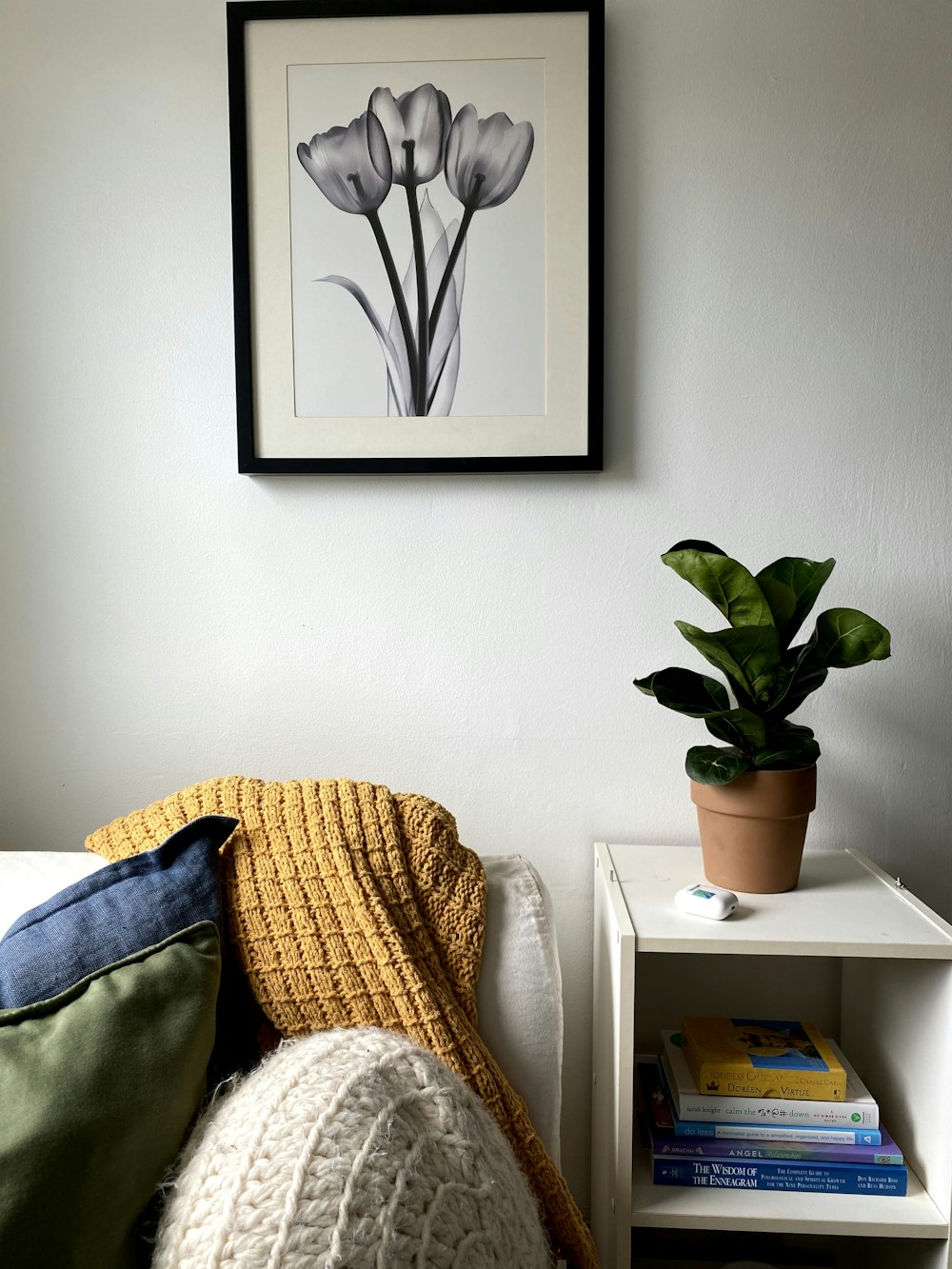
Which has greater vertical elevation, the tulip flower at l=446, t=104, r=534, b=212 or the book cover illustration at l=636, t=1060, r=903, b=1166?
the tulip flower at l=446, t=104, r=534, b=212

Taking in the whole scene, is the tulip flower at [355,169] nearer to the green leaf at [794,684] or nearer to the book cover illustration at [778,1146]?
the green leaf at [794,684]

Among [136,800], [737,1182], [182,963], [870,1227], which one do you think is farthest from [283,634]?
[870,1227]

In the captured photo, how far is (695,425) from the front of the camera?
1.34 metres

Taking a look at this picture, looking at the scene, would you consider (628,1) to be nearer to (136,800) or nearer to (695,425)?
(695,425)

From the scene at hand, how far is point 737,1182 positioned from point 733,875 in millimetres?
351

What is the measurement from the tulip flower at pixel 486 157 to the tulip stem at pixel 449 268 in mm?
15

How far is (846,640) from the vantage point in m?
1.12

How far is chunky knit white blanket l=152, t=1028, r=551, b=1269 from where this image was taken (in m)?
0.62

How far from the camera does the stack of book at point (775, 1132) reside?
1.06m

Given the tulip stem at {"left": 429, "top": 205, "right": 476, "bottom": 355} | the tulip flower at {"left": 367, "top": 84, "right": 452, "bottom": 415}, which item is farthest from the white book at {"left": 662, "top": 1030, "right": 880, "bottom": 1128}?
the tulip flower at {"left": 367, "top": 84, "right": 452, "bottom": 415}

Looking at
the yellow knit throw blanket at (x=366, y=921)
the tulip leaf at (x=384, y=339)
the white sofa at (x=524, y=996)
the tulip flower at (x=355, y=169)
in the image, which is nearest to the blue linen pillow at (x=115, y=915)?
the yellow knit throw blanket at (x=366, y=921)

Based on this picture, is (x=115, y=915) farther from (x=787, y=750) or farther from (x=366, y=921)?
(x=787, y=750)

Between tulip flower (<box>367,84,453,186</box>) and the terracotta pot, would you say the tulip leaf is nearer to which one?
tulip flower (<box>367,84,453,186</box>)

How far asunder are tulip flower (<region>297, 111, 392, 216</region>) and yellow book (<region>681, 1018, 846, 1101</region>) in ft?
4.10
